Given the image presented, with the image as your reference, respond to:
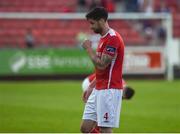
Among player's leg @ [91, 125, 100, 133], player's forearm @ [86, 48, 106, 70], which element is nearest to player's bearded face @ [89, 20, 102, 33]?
player's forearm @ [86, 48, 106, 70]

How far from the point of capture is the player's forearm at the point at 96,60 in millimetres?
9270

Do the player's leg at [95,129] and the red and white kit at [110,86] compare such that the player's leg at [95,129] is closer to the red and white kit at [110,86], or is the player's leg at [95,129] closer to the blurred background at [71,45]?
the red and white kit at [110,86]

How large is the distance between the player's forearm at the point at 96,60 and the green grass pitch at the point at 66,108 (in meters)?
4.56

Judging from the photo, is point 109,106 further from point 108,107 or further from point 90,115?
point 90,115

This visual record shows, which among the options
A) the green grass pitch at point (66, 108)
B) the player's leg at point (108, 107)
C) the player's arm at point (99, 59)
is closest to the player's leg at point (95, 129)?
the player's leg at point (108, 107)

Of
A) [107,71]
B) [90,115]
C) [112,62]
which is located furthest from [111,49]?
[90,115]

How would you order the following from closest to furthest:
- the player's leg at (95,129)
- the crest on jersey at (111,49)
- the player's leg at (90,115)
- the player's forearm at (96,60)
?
the player's forearm at (96,60) < the crest on jersey at (111,49) < the player's leg at (90,115) < the player's leg at (95,129)

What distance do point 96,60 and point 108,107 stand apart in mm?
775

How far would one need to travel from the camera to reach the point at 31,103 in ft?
64.1

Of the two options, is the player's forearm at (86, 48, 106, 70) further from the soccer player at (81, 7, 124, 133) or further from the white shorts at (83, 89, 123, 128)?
the white shorts at (83, 89, 123, 128)

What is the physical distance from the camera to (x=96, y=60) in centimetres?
936

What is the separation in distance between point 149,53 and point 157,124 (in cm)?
1524

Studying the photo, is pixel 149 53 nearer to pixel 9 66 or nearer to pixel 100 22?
pixel 9 66

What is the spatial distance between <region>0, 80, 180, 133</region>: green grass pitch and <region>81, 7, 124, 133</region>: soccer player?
4.15 metres
